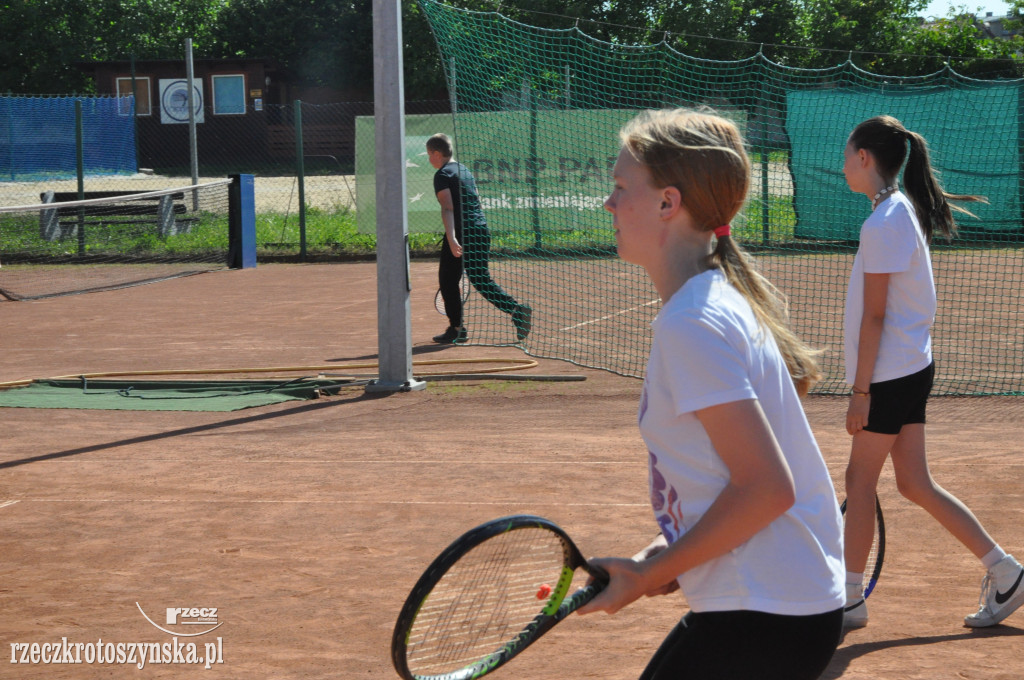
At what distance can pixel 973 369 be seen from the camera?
9461 mm

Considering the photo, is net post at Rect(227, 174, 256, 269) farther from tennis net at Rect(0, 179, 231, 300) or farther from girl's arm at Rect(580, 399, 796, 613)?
girl's arm at Rect(580, 399, 796, 613)

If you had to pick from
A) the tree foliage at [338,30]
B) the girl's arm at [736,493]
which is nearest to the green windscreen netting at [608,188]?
the girl's arm at [736,493]

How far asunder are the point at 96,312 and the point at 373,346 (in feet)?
15.6

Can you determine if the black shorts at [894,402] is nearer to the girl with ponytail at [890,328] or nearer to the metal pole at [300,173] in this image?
the girl with ponytail at [890,328]

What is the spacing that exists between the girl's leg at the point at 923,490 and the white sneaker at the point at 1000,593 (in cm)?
9

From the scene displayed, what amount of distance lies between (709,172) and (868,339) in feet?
6.44

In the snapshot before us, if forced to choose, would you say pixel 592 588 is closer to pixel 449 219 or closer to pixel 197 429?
pixel 197 429

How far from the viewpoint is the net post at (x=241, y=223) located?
1873 cm

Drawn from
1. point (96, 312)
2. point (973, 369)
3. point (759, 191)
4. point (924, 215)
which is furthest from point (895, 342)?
point (759, 191)

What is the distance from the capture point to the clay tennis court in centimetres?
393

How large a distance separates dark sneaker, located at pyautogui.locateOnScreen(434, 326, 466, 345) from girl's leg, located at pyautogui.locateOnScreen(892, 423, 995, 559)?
7.64 meters

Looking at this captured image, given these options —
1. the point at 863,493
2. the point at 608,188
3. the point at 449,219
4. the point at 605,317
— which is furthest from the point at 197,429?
the point at 608,188

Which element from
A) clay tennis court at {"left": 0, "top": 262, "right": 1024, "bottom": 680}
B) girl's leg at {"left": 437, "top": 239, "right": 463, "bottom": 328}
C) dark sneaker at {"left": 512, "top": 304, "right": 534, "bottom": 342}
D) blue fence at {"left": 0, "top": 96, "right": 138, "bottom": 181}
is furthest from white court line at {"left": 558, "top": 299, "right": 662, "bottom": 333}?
blue fence at {"left": 0, "top": 96, "right": 138, "bottom": 181}

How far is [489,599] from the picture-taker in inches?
85.6
